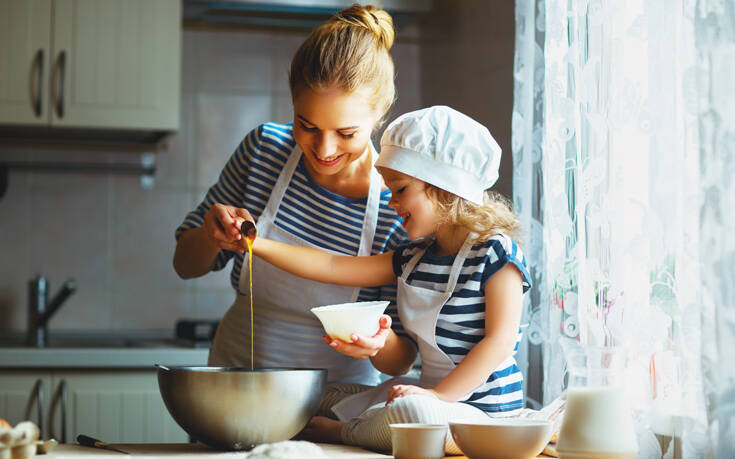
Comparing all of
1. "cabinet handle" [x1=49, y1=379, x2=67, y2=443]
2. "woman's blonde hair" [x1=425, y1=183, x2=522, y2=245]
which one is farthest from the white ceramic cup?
"cabinet handle" [x1=49, y1=379, x2=67, y2=443]

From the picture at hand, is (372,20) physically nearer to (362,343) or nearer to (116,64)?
(362,343)

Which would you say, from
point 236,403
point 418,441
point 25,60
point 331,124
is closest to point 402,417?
point 418,441

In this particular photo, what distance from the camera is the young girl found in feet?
3.99

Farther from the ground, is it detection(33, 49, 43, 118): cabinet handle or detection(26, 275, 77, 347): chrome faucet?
detection(33, 49, 43, 118): cabinet handle

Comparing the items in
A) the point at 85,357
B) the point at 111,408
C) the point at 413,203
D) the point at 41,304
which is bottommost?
the point at 111,408

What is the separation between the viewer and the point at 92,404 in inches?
87.1

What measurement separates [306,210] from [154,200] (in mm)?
1411

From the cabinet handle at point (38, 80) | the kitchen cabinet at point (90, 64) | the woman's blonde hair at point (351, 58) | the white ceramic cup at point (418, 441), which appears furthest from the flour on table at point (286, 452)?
the cabinet handle at point (38, 80)

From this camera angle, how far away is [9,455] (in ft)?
2.97

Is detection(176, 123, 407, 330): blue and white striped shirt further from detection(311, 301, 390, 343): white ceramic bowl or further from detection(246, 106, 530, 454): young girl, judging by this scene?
detection(311, 301, 390, 343): white ceramic bowl

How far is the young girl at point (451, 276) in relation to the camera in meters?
1.21

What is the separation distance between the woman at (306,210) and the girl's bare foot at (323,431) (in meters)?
0.22

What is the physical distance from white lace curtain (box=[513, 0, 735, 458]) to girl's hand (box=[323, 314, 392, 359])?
0.40m

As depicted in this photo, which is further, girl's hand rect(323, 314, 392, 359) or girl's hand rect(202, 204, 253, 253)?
girl's hand rect(202, 204, 253, 253)
